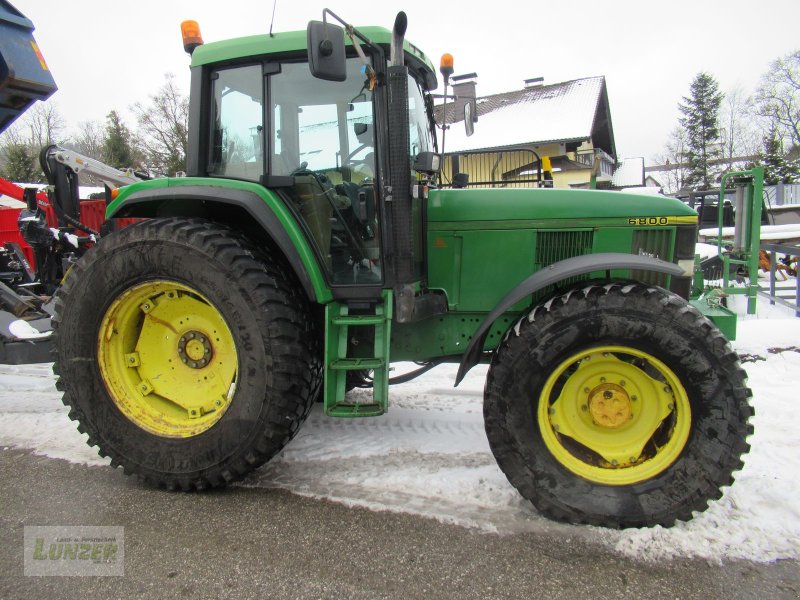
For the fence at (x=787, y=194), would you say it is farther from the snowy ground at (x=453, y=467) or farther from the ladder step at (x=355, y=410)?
the ladder step at (x=355, y=410)

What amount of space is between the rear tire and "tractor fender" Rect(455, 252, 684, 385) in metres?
0.91

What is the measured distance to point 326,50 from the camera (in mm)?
2215

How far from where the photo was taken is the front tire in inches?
90.0

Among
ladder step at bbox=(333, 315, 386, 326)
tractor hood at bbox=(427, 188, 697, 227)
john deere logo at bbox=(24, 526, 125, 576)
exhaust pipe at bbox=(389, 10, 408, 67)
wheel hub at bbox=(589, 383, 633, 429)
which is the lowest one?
john deere logo at bbox=(24, 526, 125, 576)

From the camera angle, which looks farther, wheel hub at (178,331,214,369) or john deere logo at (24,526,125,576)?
wheel hub at (178,331,214,369)

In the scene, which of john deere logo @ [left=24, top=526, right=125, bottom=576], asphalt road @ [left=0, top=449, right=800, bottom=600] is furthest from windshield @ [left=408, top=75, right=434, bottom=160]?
john deere logo @ [left=24, top=526, right=125, bottom=576]

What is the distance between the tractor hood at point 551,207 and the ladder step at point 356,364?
859 mm

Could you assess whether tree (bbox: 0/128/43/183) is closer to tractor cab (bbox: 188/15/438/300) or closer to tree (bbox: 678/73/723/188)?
tractor cab (bbox: 188/15/438/300)

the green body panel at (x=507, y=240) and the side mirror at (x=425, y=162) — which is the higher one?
the side mirror at (x=425, y=162)

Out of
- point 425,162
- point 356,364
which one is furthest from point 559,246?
point 356,364

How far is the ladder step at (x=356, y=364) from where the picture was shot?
2.67m

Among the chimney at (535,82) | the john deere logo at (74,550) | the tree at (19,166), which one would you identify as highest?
the chimney at (535,82)

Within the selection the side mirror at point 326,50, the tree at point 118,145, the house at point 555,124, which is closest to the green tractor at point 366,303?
the side mirror at point 326,50

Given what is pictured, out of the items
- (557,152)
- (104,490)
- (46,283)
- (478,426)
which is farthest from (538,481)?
(557,152)
